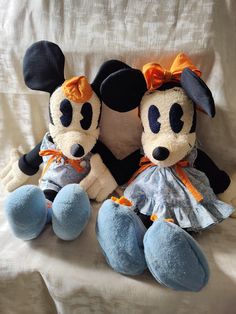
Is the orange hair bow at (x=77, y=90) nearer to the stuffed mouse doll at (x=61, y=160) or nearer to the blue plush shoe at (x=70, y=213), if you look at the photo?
the stuffed mouse doll at (x=61, y=160)

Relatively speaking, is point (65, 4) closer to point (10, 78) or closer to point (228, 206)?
point (10, 78)

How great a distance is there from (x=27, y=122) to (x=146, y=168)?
39cm

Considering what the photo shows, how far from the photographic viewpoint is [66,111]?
91 cm

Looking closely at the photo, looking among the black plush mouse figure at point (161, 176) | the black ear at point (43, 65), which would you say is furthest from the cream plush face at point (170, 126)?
the black ear at point (43, 65)

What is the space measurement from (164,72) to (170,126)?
130 millimetres

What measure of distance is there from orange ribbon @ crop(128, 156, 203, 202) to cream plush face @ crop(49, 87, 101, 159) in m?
0.14

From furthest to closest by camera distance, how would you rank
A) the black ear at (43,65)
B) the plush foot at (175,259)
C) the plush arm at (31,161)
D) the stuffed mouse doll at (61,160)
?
1. the plush arm at (31,161)
2. the black ear at (43,65)
3. the stuffed mouse doll at (61,160)
4. the plush foot at (175,259)

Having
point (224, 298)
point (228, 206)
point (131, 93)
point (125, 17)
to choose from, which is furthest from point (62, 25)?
point (224, 298)

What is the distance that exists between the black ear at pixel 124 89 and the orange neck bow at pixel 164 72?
2 cm

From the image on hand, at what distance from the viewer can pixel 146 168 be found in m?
0.95

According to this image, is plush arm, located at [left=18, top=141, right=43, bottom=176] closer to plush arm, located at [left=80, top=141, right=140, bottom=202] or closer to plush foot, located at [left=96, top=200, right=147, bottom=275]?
plush arm, located at [left=80, top=141, right=140, bottom=202]

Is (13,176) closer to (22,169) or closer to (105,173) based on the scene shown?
(22,169)

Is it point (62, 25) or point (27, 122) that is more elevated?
point (62, 25)

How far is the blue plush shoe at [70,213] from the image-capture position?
0.80 metres
